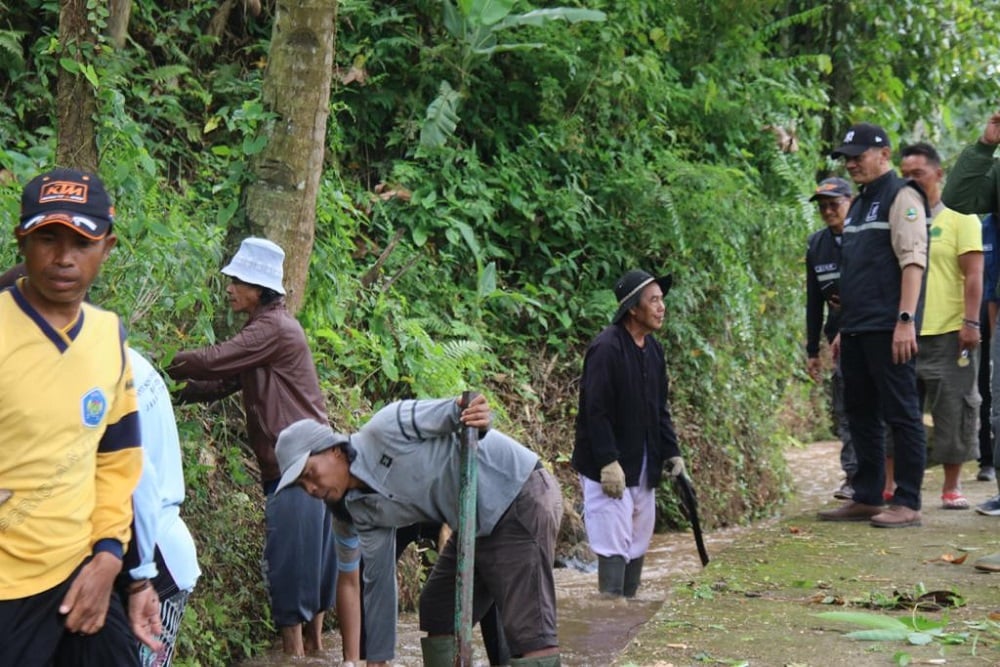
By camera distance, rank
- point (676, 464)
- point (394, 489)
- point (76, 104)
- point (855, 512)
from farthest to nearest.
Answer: point (855, 512), point (676, 464), point (76, 104), point (394, 489)

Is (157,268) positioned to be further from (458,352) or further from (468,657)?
(458,352)

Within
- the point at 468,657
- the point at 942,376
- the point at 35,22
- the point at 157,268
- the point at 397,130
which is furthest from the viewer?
the point at 397,130

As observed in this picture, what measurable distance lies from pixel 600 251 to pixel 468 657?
6.58 metres

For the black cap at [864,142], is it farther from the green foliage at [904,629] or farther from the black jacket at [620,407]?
the green foliage at [904,629]

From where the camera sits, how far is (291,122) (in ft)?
21.3

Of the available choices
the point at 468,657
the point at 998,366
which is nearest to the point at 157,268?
the point at 468,657

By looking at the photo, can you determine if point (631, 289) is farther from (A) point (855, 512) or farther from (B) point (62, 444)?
(B) point (62, 444)

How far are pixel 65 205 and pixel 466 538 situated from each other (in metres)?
2.09

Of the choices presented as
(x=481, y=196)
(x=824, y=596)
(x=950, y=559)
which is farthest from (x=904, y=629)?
(x=481, y=196)

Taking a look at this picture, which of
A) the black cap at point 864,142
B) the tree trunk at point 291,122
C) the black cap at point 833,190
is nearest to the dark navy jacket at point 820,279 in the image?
the black cap at point 833,190

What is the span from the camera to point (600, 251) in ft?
35.3

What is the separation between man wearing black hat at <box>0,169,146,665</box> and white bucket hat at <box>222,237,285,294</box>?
2.68m

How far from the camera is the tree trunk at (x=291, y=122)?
6484 millimetres

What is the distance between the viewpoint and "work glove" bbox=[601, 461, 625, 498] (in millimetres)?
6855
